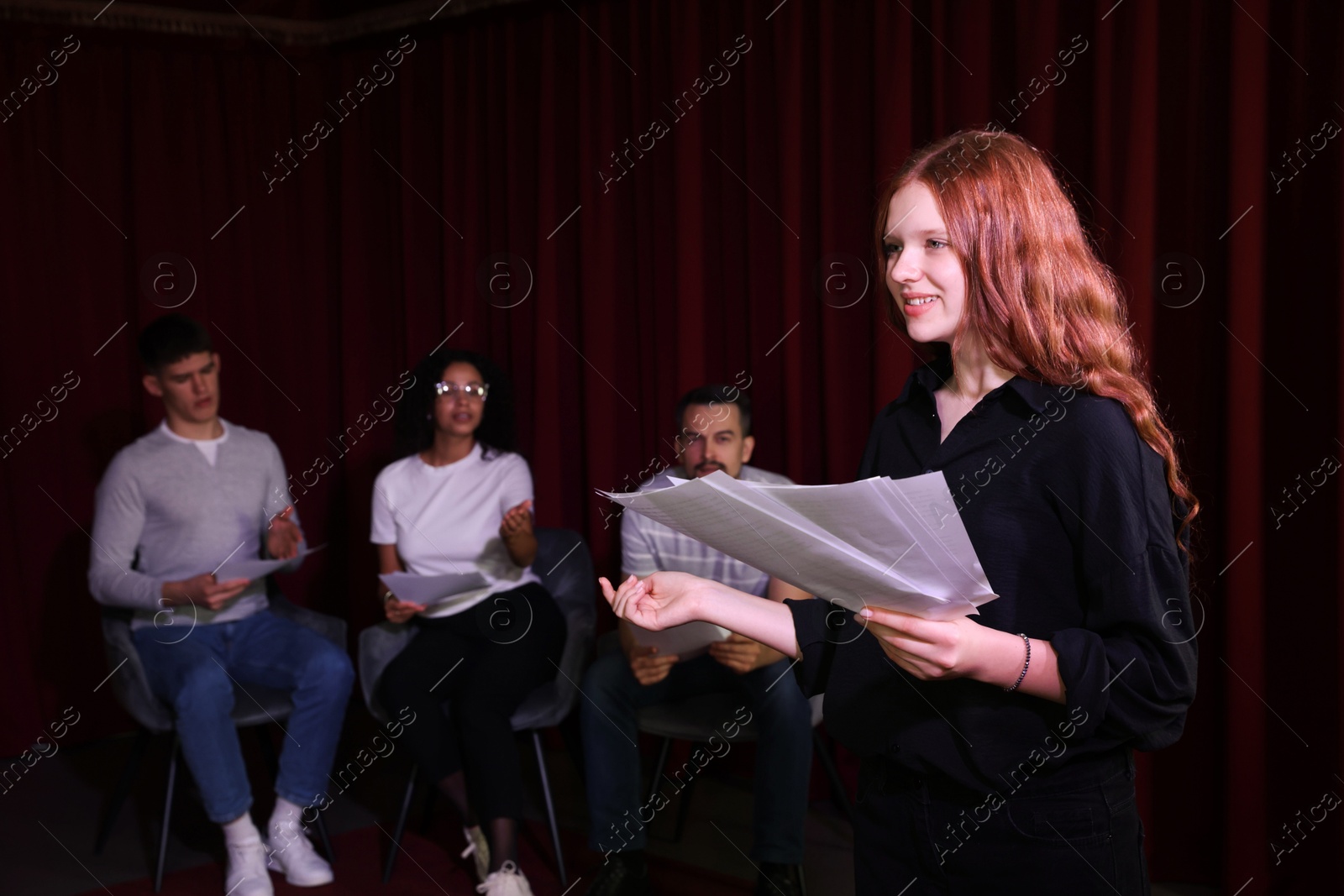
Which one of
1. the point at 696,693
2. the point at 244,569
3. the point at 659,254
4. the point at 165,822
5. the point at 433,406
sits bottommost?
the point at 165,822

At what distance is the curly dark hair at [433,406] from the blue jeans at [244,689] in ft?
2.43

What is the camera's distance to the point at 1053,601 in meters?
1.09

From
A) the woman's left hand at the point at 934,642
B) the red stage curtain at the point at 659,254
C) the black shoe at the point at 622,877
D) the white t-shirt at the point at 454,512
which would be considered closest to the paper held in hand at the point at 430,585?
the white t-shirt at the point at 454,512

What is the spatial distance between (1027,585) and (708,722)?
5.53 ft

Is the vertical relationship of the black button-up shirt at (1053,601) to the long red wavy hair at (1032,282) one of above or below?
below

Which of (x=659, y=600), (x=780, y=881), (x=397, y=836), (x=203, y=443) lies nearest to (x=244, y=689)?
(x=397, y=836)

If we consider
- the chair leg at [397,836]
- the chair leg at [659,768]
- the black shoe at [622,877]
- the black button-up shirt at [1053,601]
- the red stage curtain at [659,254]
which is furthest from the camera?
the chair leg at [659,768]

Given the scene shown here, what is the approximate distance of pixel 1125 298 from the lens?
2557 mm

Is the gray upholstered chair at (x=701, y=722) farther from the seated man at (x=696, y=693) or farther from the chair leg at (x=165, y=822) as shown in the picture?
the chair leg at (x=165, y=822)

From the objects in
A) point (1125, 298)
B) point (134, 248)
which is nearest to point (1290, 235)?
point (1125, 298)

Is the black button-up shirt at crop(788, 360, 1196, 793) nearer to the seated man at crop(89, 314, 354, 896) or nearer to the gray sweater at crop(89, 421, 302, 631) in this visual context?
the seated man at crop(89, 314, 354, 896)

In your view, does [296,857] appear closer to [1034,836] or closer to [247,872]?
[247,872]

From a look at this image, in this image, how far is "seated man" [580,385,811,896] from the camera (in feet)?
8.38

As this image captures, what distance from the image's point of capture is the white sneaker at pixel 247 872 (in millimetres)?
2652
